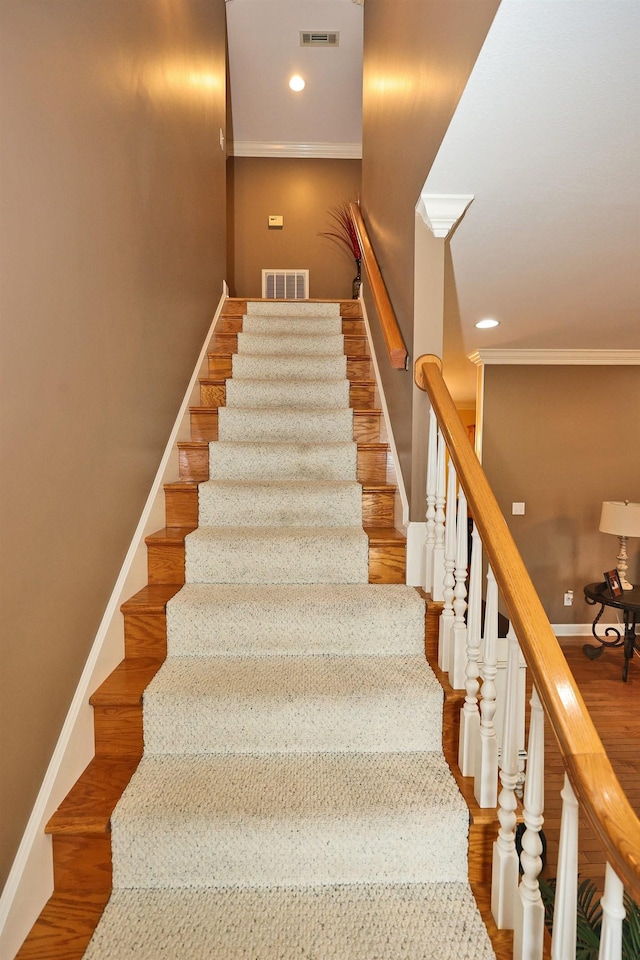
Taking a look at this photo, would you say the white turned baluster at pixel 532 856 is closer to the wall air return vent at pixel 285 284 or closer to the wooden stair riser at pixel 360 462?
the wooden stair riser at pixel 360 462

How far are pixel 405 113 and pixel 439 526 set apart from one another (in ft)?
Result: 5.38

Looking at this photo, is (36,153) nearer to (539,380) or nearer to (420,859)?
(420,859)

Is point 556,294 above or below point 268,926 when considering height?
above

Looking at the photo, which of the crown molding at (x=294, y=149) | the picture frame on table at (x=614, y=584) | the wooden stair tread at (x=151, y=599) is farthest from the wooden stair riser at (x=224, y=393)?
A: the crown molding at (x=294, y=149)

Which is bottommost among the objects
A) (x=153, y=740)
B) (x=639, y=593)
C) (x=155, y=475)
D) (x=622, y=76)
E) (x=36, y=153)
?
(x=639, y=593)

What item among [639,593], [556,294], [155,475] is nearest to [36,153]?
[155,475]

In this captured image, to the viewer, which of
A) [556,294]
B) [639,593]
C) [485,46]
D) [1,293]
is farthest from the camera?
[639,593]

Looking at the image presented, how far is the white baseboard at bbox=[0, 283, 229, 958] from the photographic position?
1.14 m

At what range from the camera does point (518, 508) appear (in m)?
4.70

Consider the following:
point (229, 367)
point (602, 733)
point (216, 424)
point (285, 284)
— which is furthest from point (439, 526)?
point (285, 284)

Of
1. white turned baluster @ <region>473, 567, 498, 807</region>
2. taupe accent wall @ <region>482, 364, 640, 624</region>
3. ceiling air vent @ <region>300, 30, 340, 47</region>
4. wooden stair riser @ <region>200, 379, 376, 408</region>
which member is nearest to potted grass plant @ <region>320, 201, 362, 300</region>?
ceiling air vent @ <region>300, 30, 340, 47</region>

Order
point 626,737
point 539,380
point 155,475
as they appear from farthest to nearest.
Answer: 1. point 539,380
2. point 626,737
3. point 155,475

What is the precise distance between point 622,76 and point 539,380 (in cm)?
355

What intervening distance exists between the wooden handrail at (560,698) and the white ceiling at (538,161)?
2.85 ft
